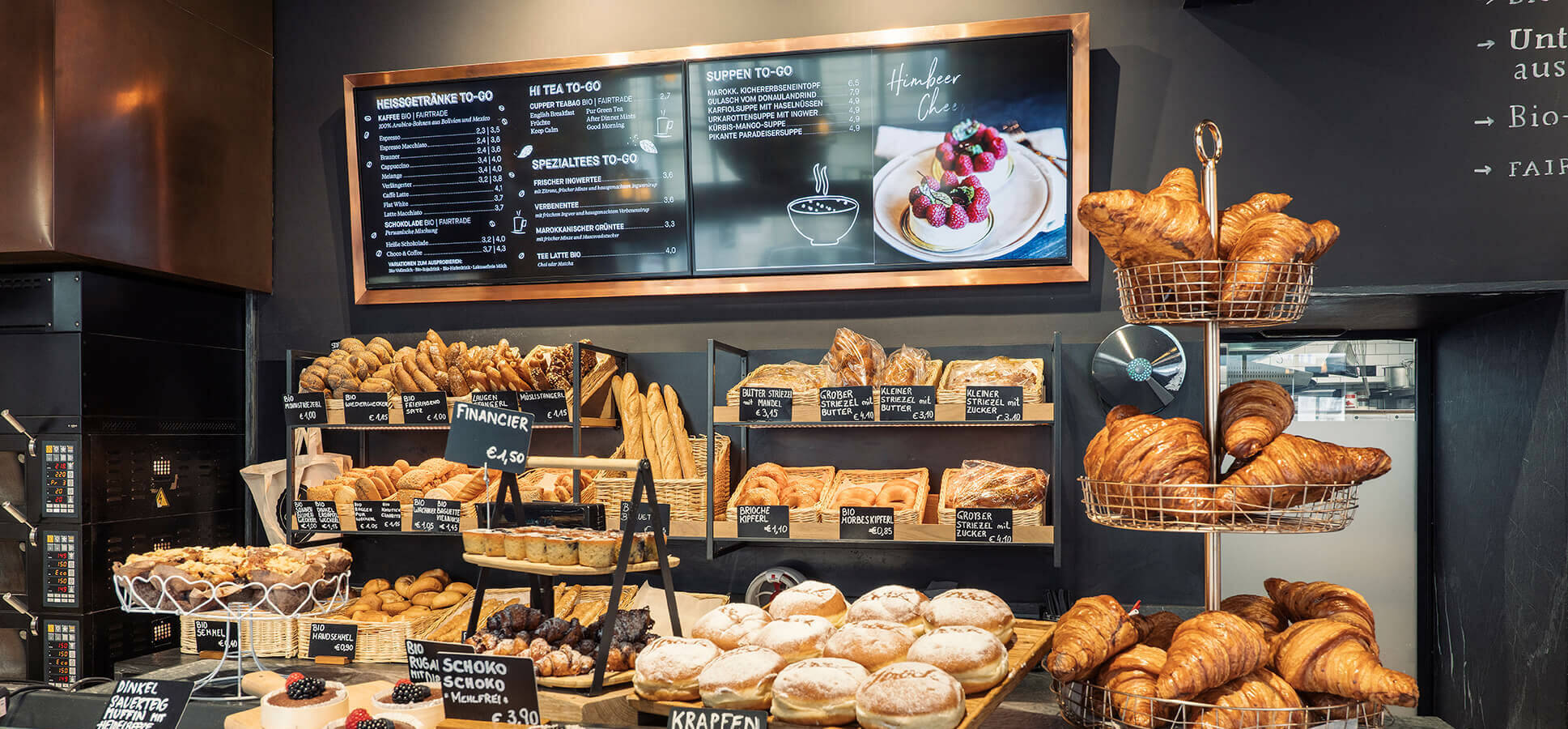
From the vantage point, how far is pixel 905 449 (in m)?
3.36

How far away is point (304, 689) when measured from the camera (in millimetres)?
1691

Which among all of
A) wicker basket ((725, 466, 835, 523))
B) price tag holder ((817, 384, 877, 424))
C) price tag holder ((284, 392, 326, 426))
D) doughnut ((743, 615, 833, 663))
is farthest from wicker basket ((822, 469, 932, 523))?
price tag holder ((284, 392, 326, 426))

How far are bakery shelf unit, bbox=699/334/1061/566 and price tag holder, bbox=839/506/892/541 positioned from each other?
2 centimetres

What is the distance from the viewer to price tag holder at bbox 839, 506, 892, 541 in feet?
9.49

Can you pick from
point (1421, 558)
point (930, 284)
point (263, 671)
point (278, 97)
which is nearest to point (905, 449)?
point (930, 284)

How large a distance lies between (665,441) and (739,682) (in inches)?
69.3

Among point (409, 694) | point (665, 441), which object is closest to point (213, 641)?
point (665, 441)

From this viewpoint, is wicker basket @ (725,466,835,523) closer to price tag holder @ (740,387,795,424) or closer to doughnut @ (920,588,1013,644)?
price tag holder @ (740,387,795,424)

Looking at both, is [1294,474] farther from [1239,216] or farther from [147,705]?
[147,705]

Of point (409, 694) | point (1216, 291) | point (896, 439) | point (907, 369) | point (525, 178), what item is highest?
point (525, 178)

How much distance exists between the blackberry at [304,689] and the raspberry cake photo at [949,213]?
7.33 feet

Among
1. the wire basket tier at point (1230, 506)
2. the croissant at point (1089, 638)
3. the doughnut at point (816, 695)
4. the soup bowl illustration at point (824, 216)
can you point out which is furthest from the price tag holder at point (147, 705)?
the soup bowl illustration at point (824, 216)

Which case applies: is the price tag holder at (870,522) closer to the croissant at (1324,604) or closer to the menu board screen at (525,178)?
the menu board screen at (525,178)

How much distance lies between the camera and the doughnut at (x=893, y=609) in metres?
1.89
